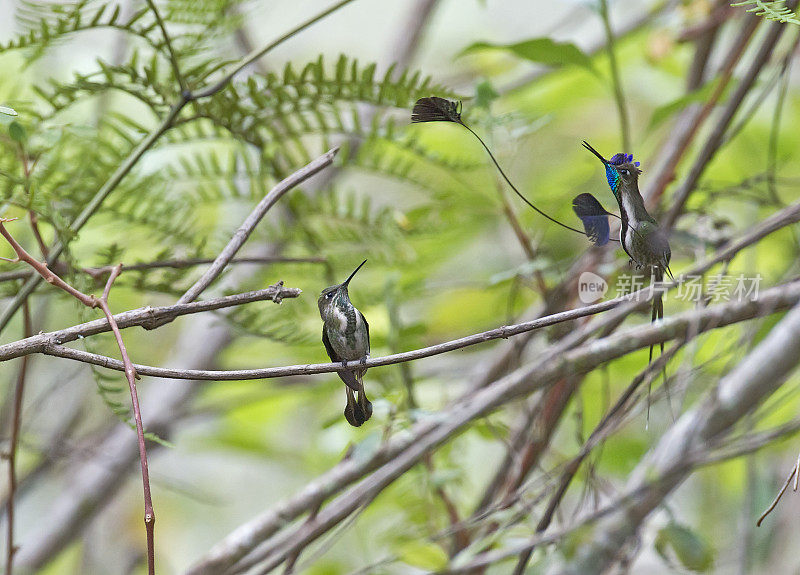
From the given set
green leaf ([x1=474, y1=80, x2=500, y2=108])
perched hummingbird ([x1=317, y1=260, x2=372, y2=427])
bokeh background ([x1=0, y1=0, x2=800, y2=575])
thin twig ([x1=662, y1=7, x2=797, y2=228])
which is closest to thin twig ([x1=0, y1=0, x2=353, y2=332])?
bokeh background ([x1=0, y1=0, x2=800, y2=575])

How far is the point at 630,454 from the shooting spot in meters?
1.33

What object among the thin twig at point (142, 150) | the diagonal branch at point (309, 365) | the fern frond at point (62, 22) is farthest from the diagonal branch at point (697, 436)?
the fern frond at point (62, 22)

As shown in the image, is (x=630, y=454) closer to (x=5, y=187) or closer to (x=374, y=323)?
(x=374, y=323)

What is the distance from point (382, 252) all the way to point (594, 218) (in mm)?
667

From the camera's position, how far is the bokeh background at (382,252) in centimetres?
80

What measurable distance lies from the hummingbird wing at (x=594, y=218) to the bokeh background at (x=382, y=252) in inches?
5.6

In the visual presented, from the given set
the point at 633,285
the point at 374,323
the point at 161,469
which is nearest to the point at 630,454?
the point at 374,323

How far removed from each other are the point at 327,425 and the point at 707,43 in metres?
0.90

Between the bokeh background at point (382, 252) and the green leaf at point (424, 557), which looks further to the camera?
Answer: the green leaf at point (424, 557)

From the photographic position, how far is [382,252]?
A: 1103 mm

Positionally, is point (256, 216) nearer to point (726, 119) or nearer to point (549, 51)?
point (549, 51)

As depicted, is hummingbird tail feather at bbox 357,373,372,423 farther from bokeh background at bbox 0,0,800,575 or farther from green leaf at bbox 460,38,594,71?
green leaf at bbox 460,38,594,71

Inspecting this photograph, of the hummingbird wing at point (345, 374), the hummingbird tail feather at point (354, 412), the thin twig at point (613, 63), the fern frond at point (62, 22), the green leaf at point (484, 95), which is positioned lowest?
the hummingbird tail feather at point (354, 412)

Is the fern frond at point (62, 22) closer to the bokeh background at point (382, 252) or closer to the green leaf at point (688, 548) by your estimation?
the bokeh background at point (382, 252)
